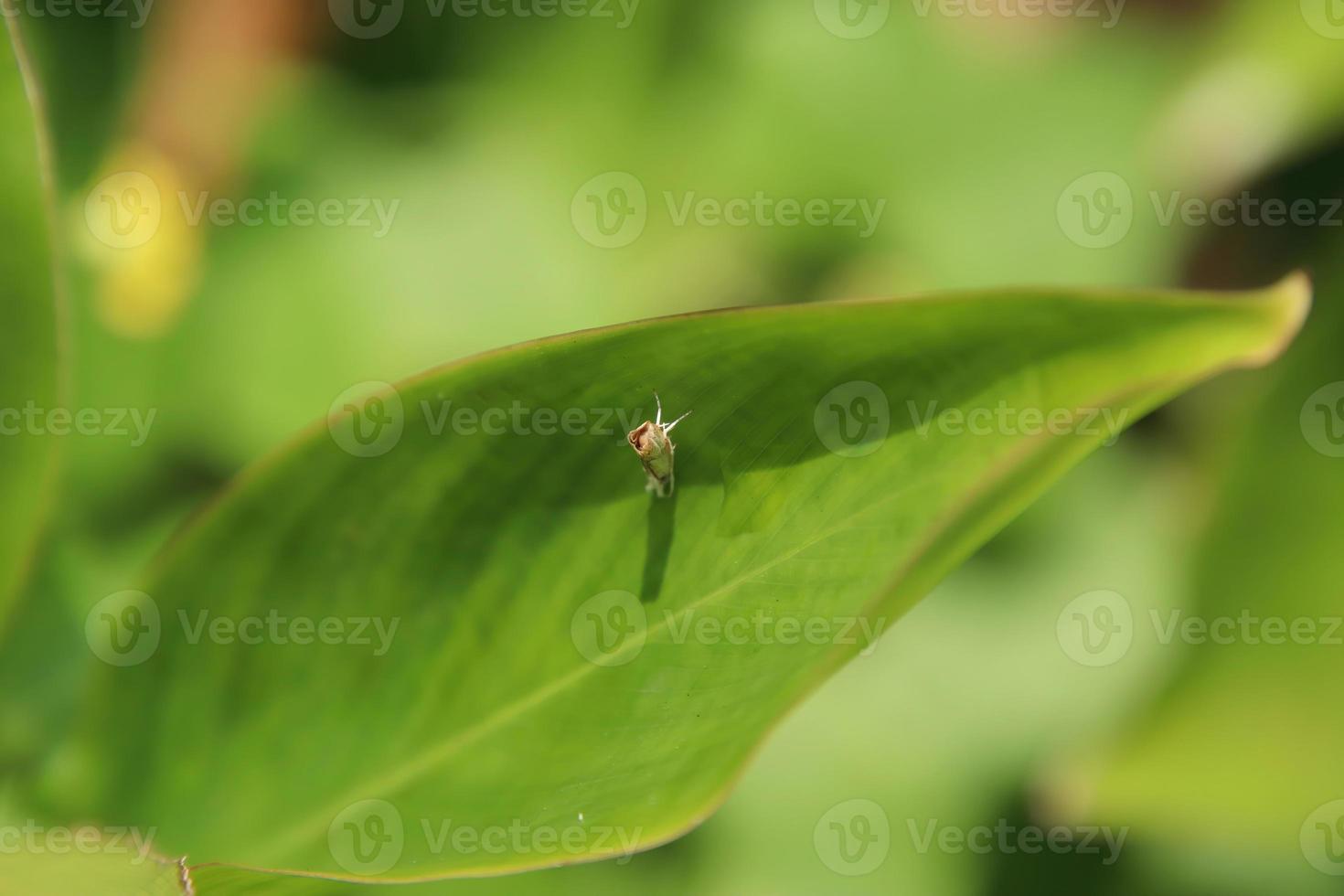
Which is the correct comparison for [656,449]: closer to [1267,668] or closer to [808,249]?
[1267,668]

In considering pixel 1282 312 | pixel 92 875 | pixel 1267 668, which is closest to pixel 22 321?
pixel 92 875

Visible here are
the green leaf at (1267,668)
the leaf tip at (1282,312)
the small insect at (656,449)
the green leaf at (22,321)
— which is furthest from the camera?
the green leaf at (1267,668)

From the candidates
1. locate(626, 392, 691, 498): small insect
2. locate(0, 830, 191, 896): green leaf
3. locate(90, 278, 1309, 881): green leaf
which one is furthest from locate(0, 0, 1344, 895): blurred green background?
locate(626, 392, 691, 498): small insect

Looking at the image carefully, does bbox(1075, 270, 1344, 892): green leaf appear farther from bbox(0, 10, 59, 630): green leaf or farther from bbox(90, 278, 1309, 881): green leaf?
bbox(0, 10, 59, 630): green leaf

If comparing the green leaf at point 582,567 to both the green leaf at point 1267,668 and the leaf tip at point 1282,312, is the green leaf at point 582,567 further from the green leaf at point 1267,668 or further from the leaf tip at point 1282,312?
the green leaf at point 1267,668

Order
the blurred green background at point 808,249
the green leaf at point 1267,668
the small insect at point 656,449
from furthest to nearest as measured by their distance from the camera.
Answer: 1. the blurred green background at point 808,249
2. the green leaf at point 1267,668
3. the small insect at point 656,449

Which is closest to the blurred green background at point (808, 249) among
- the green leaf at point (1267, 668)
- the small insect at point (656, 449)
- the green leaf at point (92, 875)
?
the green leaf at point (1267, 668)
